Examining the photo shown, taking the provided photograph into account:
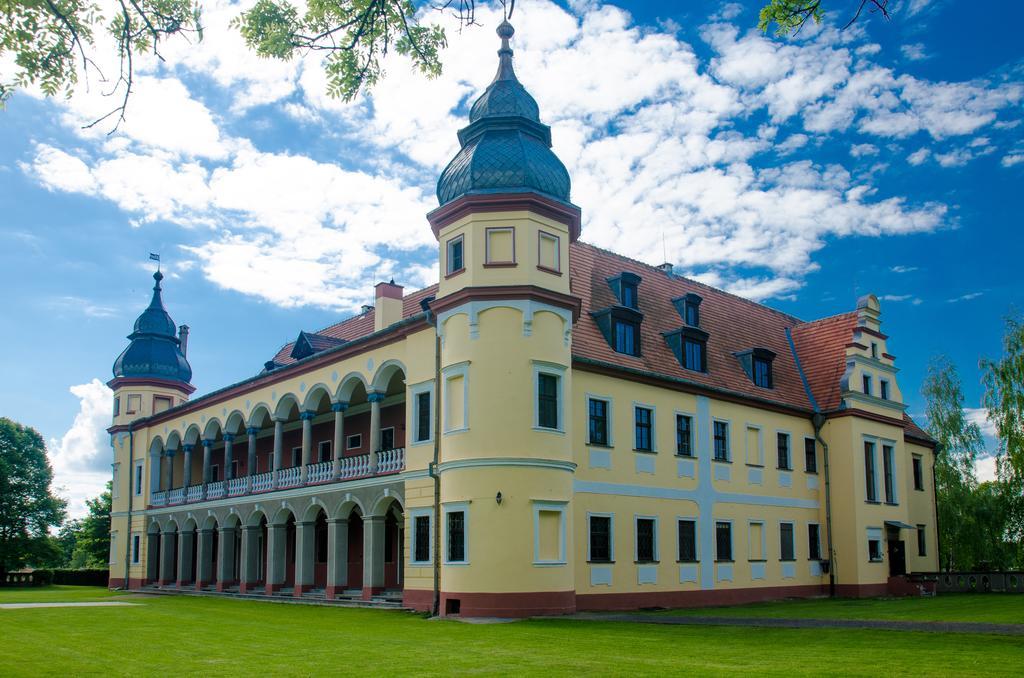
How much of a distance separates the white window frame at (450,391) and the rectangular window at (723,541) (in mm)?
10108

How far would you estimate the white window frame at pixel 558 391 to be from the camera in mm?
24234

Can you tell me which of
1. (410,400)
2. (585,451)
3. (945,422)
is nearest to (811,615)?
(585,451)

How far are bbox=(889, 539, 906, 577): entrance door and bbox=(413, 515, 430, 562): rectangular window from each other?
64.4ft

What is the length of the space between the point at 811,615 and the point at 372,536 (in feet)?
41.3

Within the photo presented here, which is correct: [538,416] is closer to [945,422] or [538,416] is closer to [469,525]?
[469,525]

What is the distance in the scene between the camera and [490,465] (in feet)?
77.8

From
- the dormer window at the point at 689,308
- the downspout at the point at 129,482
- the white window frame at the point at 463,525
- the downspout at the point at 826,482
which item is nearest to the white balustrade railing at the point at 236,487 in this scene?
the downspout at the point at 129,482

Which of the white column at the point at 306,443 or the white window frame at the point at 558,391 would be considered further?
the white column at the point at 306,443

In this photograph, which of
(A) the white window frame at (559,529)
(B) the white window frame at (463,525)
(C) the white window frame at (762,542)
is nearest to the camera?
(A) the white window frame at (559,529)

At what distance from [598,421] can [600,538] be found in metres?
3.33

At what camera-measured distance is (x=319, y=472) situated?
3139 centimetres

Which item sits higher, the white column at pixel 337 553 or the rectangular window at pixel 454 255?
the rectangular window at pixel 454 255

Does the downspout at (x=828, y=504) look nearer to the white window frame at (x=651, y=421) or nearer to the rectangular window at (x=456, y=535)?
the white window frame at (x=651, y=421)

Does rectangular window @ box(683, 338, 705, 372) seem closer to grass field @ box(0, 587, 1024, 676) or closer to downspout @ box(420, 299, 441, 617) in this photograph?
downspout @ box(420, 299, 441, 617)
